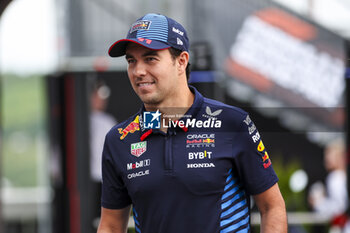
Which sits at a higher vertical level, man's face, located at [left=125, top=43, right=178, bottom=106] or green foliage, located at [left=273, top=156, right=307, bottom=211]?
man's face, located at [left=125, top=43, right=178, bottom=106]

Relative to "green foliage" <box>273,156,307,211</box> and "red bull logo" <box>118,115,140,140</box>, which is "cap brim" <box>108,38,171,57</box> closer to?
"red bull logo" <box>118,115,140,140</box>

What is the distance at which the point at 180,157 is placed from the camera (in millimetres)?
2420

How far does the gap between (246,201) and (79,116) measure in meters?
3.75

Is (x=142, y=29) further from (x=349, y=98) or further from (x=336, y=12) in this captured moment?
(x=336, y=12)

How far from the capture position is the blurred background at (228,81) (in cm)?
543

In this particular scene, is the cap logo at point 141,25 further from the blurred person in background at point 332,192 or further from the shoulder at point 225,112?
the blurred person in background at point 332,192

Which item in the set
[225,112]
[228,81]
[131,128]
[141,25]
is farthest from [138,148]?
[228,81]

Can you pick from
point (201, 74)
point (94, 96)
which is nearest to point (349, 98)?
point (201, 74)

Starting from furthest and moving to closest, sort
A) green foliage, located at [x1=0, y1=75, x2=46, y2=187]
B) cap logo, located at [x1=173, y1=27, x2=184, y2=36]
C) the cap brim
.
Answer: green foliage, located at [x1=0, y1=75, x2=46, y2=187] → cap logo, located at [x1=173, y1=27, x2=184, y2=36] → the cap brim

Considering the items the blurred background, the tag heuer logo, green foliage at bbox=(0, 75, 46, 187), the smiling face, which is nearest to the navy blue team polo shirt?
the tag heuer logo

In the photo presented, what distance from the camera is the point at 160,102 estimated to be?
246cm

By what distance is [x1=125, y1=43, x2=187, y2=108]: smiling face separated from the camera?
2400mm

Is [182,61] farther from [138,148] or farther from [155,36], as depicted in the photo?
Result: [138,148]

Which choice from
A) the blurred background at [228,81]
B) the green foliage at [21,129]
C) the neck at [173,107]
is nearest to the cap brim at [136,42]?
the neck at [173,107]
